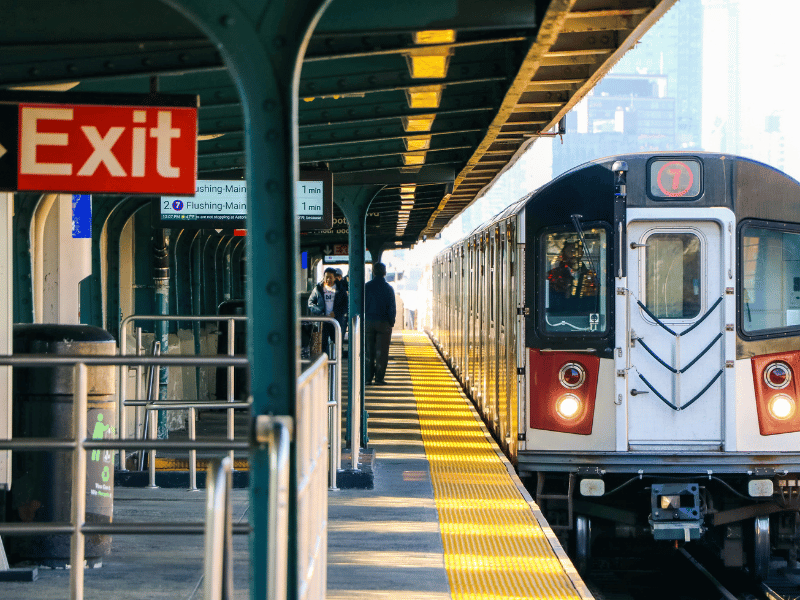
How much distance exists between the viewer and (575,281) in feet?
22.7

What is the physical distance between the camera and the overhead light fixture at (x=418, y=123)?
20.3 ft

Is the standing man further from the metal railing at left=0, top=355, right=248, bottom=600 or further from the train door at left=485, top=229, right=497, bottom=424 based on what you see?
the metal railing at left=0, top=355, right=248, bottom=600

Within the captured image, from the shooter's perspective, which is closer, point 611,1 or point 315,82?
point 611,1

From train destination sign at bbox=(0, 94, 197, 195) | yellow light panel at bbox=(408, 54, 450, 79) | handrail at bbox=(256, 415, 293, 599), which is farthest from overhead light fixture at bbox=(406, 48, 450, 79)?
handrail at bbox=(256, 415, 293, 599)

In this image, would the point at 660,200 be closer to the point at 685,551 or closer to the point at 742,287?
the point at 742,287

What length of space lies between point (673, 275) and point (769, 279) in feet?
2.27

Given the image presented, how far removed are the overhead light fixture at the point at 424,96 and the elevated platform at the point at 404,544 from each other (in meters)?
2.61

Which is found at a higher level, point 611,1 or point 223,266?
point 611,1

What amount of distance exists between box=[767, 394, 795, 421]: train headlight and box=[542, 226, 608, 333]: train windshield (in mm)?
1306

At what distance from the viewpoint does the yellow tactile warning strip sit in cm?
468

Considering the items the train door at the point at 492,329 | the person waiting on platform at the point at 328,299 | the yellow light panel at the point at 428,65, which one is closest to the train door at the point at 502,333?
the train door at the point at 492,329

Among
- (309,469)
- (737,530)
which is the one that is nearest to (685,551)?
(737,530)

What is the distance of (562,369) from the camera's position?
6.90m

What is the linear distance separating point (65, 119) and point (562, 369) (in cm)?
410
